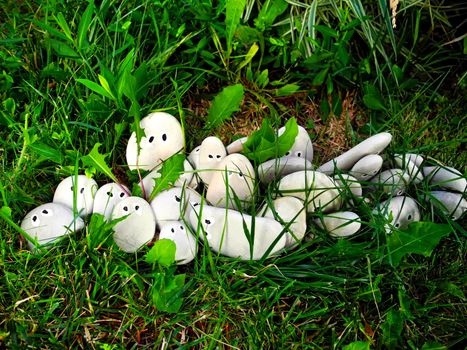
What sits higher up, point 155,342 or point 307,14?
point 307,14

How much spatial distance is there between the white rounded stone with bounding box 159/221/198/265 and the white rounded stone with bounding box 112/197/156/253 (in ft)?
0.15

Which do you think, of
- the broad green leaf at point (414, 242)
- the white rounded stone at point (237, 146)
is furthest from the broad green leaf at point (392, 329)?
the white rounded stone at point (237, 146)

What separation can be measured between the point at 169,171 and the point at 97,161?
0.24 metres

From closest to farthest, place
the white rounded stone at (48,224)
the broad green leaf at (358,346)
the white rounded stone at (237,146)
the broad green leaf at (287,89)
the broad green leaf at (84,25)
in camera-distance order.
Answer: the broad green leaf at (358,346) → the white rounded stone at (48,224) → the white rounded stone at (237,146) → the broad green leaf at (84,25) → the broad green leaf at (287,89)

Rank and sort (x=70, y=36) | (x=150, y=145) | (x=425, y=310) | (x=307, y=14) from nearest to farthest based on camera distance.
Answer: (x=425, y=310)
(x=150, y=145)
(x=70, y=36)
(x=307, y=14)

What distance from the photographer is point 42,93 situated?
87.3 inches

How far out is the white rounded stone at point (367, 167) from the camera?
194 cm

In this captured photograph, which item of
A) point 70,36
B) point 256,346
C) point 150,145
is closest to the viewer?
point 256,346

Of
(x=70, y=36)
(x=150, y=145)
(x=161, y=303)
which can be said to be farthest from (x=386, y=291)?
(x=70, y=36)

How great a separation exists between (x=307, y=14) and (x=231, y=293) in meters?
1.17

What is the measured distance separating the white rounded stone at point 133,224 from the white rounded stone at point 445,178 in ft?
3.03

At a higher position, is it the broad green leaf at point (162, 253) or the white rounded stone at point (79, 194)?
the white rounded stone at point (79, 194)

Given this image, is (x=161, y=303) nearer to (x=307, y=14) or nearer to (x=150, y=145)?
(x=150, y=145)

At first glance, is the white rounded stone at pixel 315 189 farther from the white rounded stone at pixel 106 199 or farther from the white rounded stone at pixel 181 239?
the white rounded stone at pixel 106 199
